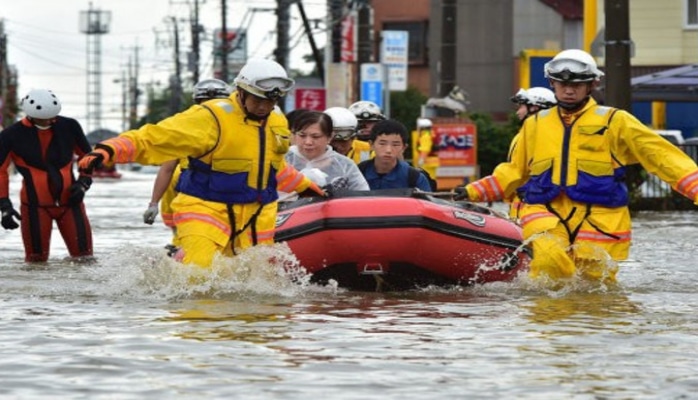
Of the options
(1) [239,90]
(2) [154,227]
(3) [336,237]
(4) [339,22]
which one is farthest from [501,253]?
(4) [339,22]

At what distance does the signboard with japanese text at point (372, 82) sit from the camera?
116ft

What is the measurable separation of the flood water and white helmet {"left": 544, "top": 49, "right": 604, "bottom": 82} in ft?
4.35

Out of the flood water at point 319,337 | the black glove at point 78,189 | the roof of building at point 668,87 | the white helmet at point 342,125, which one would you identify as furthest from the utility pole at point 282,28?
the flood water at point 319,337

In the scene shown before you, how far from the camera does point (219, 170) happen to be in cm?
1175

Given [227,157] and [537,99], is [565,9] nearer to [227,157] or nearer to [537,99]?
[537,99]

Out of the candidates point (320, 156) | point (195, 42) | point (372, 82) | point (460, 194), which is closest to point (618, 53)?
point (372, 82)

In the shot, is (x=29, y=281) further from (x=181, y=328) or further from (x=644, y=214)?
(x=644, y=214)

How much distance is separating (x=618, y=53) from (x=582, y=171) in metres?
13.2

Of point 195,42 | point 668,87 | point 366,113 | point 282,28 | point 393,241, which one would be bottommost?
point 393,241

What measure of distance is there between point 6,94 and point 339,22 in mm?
55199

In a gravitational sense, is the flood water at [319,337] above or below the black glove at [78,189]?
below

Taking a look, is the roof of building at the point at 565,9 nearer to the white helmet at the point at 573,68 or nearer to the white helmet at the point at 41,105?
the white helmet at the point at 41,105

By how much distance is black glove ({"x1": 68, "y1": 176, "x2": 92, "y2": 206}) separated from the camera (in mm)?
15578

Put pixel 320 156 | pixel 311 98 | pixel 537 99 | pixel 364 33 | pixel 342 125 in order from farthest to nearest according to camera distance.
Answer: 1. pixel 311 98
2. pixel 364 33
3. pixel 537 99
4. pixel 342 125
5. pixel 320 156
